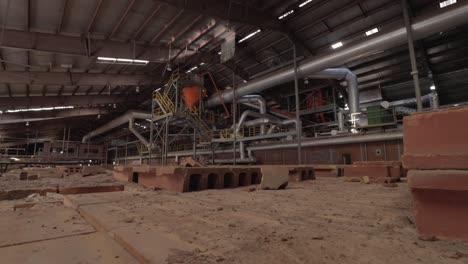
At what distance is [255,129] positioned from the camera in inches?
595

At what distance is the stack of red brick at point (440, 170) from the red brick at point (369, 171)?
4.87 m

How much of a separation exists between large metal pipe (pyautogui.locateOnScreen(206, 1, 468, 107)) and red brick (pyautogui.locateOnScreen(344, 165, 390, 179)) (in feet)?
14.6

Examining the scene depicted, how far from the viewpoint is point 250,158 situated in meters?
13.6

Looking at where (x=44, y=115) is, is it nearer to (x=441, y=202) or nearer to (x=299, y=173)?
(x=299, y=173)

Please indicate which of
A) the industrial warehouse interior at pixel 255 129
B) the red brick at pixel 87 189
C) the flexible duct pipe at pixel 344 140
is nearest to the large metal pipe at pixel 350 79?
the industrial warehouse interior at pixel 255 129

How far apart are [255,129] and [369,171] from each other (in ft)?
30.8

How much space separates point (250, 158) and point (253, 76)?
4847 mm

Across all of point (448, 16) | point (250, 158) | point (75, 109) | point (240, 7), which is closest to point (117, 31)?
point (240, 7)

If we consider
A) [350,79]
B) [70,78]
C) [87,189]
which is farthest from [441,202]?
[70,78]

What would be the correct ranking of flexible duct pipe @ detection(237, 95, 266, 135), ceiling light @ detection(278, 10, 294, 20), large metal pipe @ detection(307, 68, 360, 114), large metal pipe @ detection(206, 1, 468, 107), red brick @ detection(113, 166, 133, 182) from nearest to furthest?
red brick @ detection(113, 166, 133, 182) < large metal pipe @ detection(206, 1, 468, 107) < ceiling light @ detection(278, 10, 294, 20) < large metal pipe @ detection(307, 68, 360, 114) < flexible duct pipe @ detection(237, 95, 266, 135)

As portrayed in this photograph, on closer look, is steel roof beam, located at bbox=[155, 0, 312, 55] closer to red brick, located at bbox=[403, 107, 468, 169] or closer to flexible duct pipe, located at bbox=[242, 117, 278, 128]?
flexible duct pipe, located at bbox=[242, 117, 278, 128]

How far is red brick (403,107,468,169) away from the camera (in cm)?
143

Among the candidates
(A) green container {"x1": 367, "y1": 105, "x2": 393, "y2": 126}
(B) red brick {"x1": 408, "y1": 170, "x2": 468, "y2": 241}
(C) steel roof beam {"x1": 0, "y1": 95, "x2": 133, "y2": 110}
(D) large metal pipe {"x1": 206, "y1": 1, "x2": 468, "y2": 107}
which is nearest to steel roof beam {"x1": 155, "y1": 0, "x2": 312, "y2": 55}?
(D) large metal pipe {"x1": 206, "y1": 1, "x2": 468, "y2": 107}

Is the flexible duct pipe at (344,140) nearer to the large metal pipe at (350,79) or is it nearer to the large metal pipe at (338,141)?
the large metal pipe at (338,141)
